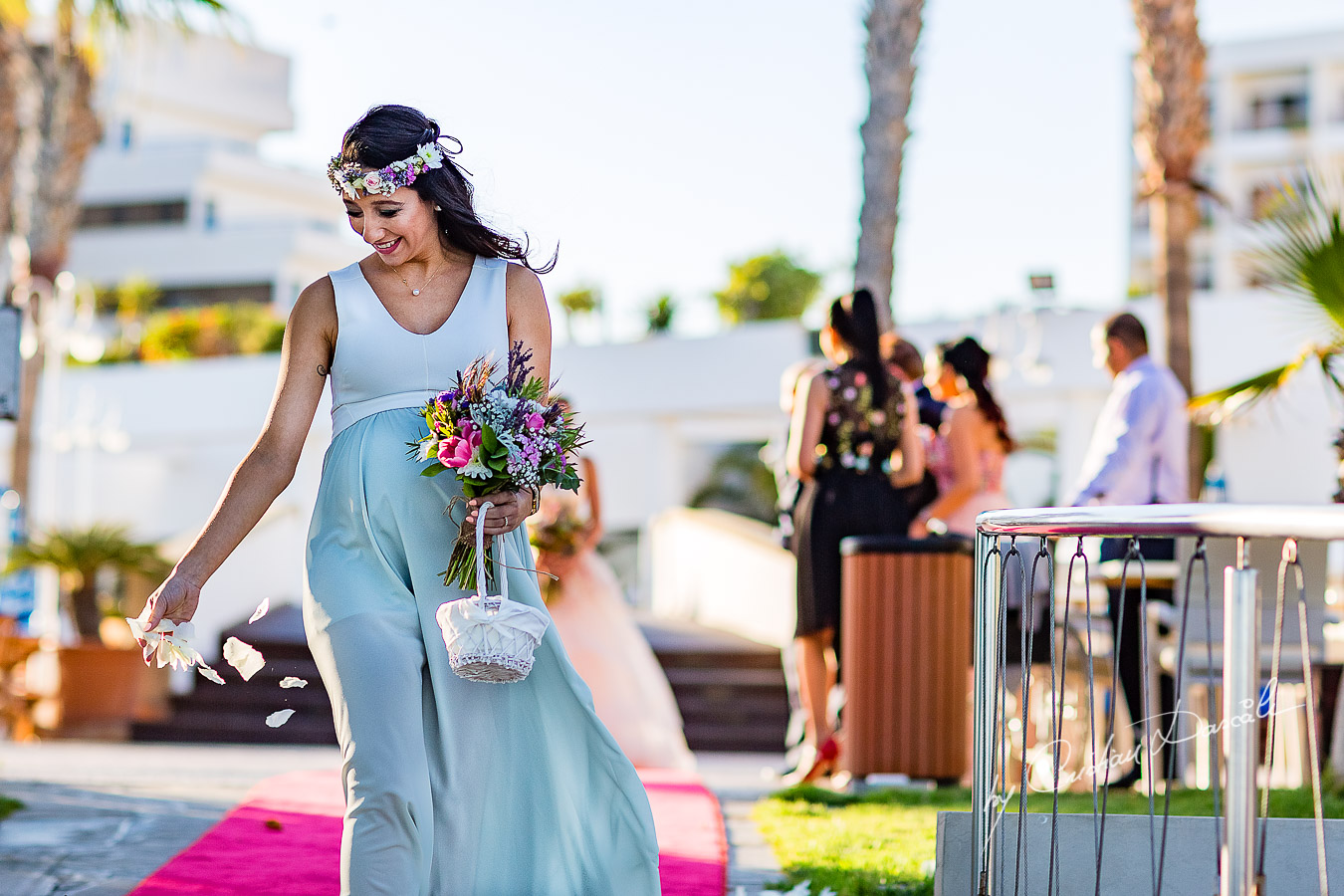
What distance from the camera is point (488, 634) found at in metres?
3.09

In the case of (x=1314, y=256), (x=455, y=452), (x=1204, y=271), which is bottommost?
(x=455, y=452)

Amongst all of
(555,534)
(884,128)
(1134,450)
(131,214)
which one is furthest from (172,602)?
(131,214)

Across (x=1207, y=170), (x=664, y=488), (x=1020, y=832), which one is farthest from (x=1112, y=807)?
(x=1207, y=170)

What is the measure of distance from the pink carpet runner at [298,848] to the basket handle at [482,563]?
1.43m

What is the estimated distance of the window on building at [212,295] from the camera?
53375 mm

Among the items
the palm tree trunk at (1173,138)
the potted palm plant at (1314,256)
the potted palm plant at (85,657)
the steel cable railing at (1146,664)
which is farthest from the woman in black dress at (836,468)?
the potted palm plant at (85,657)

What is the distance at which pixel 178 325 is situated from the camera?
1416 inches

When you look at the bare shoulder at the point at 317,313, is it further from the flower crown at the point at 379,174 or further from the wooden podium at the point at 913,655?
the wooden podium at the point at 913,655

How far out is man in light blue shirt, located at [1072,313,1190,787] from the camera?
273 inches

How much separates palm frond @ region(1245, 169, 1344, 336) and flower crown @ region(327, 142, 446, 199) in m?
4.38

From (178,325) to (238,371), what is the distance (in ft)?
39.4

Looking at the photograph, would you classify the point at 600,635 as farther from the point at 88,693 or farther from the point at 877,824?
the point at 88,693

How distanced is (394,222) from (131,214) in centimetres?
5467

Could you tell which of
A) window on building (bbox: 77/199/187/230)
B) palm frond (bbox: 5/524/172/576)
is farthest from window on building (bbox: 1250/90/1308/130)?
palm frond (bbox: 5/524/172/576)
